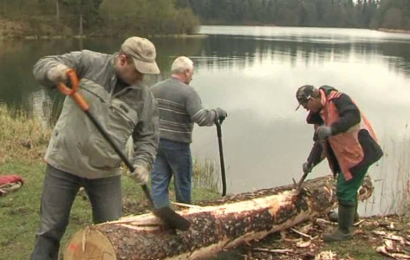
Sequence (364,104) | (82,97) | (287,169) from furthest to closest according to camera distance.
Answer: (364,104), (287,169), (82,97)

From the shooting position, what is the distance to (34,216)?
548cm

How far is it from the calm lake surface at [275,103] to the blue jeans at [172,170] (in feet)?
10.3

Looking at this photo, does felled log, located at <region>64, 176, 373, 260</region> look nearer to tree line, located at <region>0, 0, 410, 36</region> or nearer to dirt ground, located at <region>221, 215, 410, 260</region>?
dirt ground, located at <region>221, 215, 410, 260</region>

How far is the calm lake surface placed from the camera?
379 inches

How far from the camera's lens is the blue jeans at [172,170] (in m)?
5.36

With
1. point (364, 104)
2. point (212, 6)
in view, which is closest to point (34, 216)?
point (364, 104)

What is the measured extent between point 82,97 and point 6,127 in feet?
26.0

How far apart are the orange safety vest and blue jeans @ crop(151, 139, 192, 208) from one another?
1.45 m

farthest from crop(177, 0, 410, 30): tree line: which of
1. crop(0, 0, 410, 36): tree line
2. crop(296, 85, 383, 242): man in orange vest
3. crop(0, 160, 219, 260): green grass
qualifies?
crop(296, 85, 383, 242): man in orange vest

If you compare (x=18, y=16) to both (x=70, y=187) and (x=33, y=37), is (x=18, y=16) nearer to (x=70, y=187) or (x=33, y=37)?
(x=33, y=37)

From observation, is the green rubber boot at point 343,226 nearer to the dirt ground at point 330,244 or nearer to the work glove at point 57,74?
the dirt ground at point 330,244

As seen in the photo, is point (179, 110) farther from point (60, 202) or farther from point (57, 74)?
point (57, 74)

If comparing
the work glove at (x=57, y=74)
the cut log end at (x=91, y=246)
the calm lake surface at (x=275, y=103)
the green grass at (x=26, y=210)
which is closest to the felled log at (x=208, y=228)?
the cut log end at (x=91, y=246)

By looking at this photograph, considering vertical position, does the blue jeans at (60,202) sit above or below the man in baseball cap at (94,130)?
below
